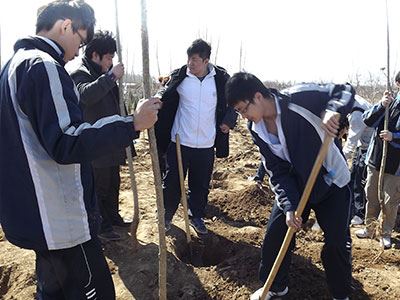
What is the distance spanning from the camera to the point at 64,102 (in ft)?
5.28

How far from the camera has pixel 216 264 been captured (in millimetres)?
3904

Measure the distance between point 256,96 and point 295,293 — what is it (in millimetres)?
1527

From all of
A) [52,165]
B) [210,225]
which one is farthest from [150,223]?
[52,165]

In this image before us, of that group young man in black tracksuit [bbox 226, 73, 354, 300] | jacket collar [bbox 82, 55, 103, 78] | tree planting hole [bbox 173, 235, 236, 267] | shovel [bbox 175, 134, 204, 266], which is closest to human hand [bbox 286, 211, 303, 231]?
young man in black tracksuit [bbox 226, 73, 354, 300]

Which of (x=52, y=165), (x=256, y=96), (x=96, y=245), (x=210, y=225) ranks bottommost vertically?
(x=210, y=225)

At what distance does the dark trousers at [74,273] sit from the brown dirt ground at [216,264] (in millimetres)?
995

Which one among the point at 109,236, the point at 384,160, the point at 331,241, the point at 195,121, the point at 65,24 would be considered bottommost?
the point at 109,236

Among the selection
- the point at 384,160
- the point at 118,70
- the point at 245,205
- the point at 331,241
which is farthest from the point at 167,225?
the point at 384,160

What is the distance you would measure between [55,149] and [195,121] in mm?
2253

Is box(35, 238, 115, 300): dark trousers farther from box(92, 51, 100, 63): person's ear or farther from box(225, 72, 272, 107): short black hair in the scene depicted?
box(92, 51, 100, 63): person's ear

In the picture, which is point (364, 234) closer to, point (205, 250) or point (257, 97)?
point (205, 250)

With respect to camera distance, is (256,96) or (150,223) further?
(150,223)

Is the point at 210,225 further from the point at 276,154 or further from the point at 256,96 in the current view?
the point at 256,96

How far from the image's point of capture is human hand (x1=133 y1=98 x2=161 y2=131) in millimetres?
1689
